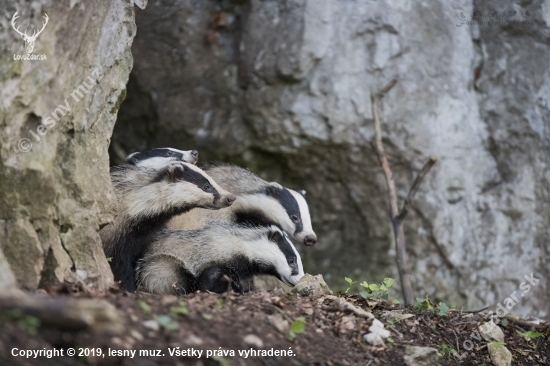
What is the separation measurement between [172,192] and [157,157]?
852 millimetres

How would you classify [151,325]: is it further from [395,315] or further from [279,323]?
[395,315]

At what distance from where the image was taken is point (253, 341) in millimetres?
3801

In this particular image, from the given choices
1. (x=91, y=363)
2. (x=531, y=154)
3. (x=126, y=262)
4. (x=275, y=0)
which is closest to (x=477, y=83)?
(x=531, y=154)

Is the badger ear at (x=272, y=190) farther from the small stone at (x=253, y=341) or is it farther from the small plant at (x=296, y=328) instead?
the small stone at (x=253, y=341)

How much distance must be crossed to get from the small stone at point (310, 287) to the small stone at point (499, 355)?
1.14m

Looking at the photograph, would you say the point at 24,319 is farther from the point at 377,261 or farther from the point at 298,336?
the point at 377,261

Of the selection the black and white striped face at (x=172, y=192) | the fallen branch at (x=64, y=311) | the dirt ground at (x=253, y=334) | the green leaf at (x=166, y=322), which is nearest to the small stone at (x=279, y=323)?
the dirt ground at (x=253, y=334)

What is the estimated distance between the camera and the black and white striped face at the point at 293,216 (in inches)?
253

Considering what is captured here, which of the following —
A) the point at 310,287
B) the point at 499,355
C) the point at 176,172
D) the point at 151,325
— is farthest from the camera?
the point at 176,172

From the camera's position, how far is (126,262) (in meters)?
5.76

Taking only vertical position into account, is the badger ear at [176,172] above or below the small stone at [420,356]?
above

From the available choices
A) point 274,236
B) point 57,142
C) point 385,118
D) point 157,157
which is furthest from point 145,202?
point 385,118

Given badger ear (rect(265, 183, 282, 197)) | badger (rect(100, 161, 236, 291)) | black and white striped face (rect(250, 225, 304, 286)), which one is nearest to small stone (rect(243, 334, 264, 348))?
black and white striped face (rect(250, 225, 304, 286))

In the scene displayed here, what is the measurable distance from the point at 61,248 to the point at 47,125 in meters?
0.74
